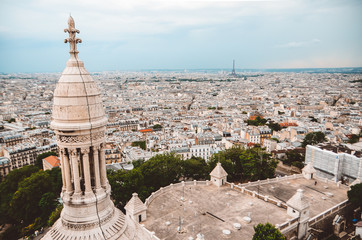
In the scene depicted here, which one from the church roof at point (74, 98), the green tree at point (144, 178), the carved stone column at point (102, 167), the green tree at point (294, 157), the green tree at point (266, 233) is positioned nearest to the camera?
the church roof at point (74, 98)

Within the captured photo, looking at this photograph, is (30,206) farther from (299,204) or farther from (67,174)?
(299,204)

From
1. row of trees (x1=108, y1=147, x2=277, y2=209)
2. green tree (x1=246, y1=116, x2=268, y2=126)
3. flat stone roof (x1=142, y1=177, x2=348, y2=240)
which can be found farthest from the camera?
green tree (x1=246, y1=116, x2=268, y2=126)

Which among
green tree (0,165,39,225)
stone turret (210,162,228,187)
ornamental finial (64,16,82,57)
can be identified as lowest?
green tree (0,165,39,225)

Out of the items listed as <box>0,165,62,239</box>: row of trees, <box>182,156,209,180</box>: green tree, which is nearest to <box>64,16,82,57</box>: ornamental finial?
<box>0,165,62,239</box>: row of trees

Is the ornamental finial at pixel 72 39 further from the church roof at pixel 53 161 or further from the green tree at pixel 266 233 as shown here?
the church roof at pixel 53 161

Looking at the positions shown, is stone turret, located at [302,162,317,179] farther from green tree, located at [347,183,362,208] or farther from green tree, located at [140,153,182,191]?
green tree, located at [140,153,182,191]

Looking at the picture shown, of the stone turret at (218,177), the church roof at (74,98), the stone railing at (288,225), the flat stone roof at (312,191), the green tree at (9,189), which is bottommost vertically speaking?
the green tree at (9,189)

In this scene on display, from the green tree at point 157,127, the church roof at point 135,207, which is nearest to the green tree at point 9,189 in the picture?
the church roof at point 135,207

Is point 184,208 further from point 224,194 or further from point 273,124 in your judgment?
point 273,124
